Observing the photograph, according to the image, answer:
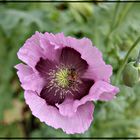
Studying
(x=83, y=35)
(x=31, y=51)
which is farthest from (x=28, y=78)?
(x=83, y=35)

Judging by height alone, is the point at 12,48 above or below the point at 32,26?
below

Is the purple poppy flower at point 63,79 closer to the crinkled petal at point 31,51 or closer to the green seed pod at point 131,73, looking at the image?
the crinkled petal at point 31,51

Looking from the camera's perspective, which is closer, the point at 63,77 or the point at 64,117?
the point at 64,117

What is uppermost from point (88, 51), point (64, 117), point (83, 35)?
point (88, 51)

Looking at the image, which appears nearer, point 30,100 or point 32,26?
point 30,100

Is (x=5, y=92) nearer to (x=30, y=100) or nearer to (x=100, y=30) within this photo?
(x=100, y=30)

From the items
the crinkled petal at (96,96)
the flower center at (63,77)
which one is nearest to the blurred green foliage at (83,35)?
the flower center at (63,77)

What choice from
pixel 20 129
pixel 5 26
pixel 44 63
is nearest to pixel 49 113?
pixel 44 63

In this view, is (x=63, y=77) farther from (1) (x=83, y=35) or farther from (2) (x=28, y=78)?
(1) (x=83, y=35)
